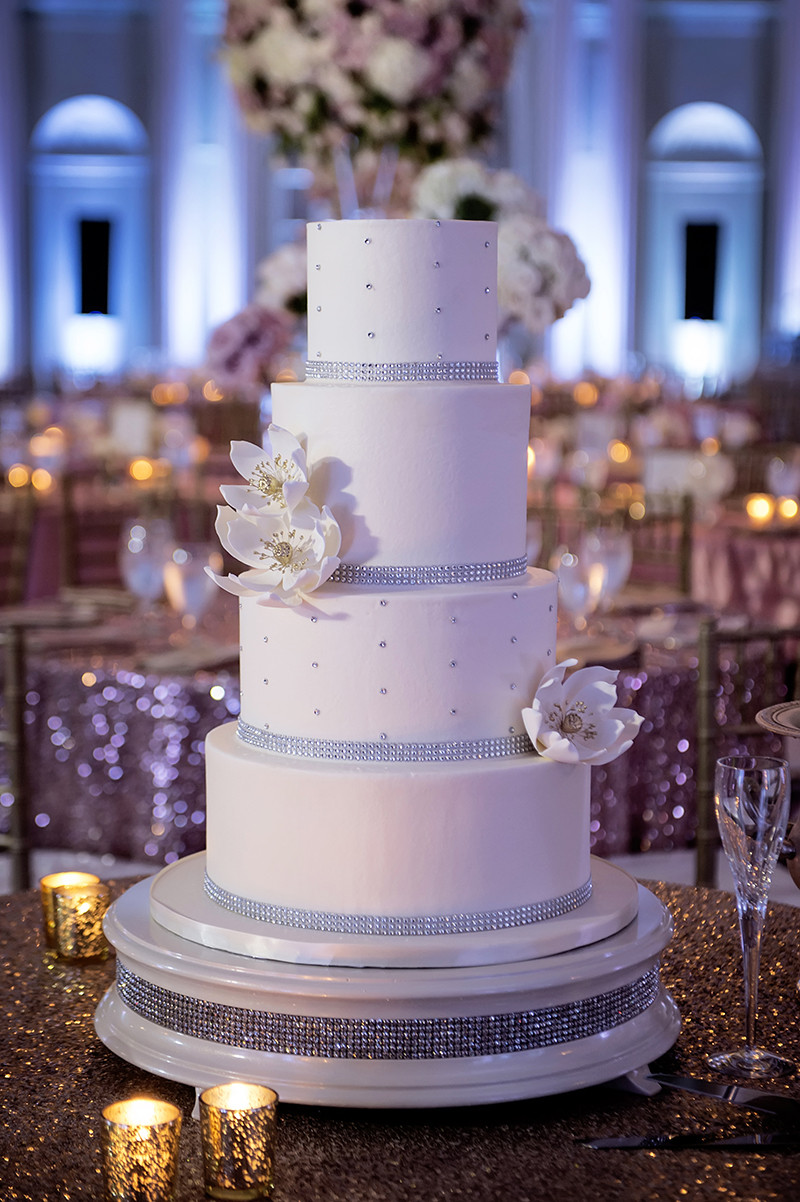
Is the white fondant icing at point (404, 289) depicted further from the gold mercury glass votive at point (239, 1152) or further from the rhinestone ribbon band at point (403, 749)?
the gold mercury glass votive at point (239, 1152)

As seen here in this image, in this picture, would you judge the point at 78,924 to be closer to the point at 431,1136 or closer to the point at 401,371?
the point at 431,1136

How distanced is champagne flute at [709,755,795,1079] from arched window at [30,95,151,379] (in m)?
18.3

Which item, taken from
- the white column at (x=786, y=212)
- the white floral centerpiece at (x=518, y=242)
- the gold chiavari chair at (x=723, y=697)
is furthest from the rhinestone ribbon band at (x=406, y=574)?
the white column at (x=786, y=212)

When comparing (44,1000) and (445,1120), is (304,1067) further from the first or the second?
(44,1000)

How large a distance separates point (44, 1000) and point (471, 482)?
30.1 inches

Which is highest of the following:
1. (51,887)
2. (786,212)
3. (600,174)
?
(600,174)

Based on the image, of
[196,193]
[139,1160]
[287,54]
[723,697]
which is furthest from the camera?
[196,193]

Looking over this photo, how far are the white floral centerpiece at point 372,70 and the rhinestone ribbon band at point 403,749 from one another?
2392 mm

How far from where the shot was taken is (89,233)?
A: 64.4 feet

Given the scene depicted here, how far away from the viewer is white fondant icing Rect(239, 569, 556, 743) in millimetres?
1755

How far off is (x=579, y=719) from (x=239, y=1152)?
0.60 m

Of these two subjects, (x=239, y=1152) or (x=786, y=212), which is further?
(x=786, y=212)

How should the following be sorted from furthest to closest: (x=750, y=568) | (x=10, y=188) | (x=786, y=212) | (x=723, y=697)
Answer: (x=786, y=212) → (x=10, y=188) → (x=750, y=568) → (x=723, y=697)

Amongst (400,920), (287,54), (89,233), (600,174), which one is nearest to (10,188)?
(89,233)
